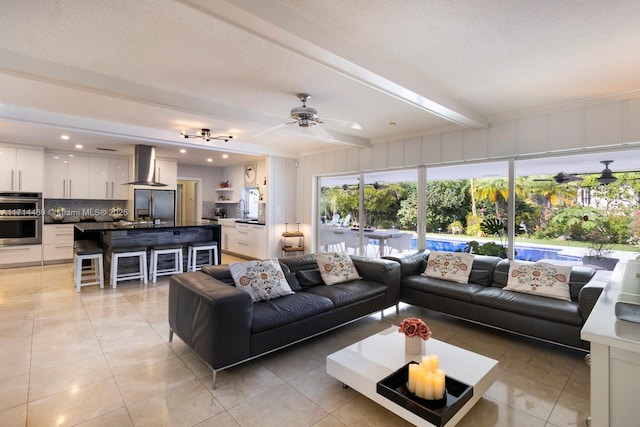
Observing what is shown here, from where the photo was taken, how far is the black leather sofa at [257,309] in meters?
2.34

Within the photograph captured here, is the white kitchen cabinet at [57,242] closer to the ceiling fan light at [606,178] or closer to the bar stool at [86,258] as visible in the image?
the bar stool at [86,258]

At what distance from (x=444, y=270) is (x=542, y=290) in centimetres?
104

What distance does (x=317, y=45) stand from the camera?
2139 mm

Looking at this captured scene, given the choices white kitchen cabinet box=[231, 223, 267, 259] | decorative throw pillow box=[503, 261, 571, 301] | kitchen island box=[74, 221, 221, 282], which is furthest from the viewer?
white kitchen cabinet box=[231, 223, 267, 259]

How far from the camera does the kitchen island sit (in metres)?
5.04

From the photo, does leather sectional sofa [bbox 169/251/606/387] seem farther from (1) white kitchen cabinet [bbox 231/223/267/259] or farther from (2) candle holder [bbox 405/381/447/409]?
(1) white kitchen cabinet [bbox 231/223/267/259]

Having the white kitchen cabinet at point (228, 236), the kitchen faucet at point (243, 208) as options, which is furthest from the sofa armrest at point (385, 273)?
the kitchen faucet at point (243, 208)

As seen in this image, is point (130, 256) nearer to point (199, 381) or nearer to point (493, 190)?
point (199, 381)

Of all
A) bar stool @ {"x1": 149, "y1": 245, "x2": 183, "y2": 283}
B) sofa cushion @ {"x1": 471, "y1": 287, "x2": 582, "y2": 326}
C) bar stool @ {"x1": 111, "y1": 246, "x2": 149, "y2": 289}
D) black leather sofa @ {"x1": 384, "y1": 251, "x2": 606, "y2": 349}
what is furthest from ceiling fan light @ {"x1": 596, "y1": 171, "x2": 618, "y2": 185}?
bar stool @ {"x1": 111, "y1": 246, "x2": 149, "y2": 289}

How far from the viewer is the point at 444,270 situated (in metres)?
3.99

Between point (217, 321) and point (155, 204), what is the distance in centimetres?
608

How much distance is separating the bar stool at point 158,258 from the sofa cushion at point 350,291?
120 inches

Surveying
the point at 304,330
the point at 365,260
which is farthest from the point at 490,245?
the point at 304,330

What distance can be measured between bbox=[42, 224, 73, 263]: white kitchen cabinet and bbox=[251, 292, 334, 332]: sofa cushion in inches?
237
